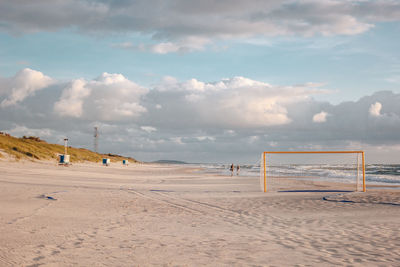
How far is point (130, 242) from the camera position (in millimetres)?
7094

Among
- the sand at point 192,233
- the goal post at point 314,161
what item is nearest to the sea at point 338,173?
the goal post at point 314,161

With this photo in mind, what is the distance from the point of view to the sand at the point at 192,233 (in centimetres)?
588

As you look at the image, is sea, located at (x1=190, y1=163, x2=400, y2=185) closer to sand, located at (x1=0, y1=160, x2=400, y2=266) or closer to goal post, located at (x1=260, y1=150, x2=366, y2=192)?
goal post, located at (x1=260, y1=150, x2=366, y2=192)

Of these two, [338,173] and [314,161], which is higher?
[314,161]

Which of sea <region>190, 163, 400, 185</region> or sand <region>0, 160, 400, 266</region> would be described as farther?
sea <region>190, 163, 400, 185</region>

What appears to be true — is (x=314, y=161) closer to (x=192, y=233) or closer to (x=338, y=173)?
(x=192, y=233)

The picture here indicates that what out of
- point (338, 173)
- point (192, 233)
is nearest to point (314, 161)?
point (192, 233)

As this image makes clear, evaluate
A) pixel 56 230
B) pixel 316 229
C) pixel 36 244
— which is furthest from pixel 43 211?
pixel 316 229

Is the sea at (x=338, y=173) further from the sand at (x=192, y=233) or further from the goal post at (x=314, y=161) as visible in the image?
the sand at (x=192, y=233)

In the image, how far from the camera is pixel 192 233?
817 cm

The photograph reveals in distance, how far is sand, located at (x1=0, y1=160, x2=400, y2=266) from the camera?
19.3ft

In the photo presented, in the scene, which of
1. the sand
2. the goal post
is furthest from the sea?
the sand

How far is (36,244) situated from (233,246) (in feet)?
12.5

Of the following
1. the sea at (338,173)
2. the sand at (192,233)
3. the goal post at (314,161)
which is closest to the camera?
the sand at (192,233)
